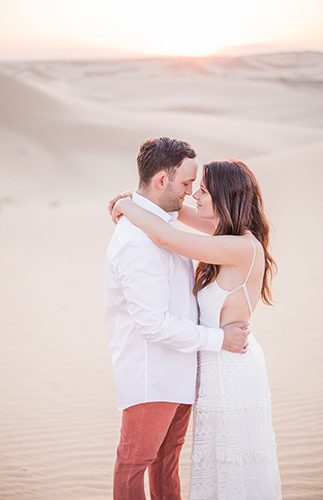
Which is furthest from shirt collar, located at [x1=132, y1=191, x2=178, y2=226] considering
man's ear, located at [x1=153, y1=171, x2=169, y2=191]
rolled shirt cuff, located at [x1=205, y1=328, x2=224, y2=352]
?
rolled shirt cuff, located at [x1=205, y1=328, x2=224, y2=352]

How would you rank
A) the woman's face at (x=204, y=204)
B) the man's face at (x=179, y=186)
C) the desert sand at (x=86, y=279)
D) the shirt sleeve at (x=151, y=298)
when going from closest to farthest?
the shirt sleeve at (x=151, y=298) < the man's face at (x=179, y=186) < the woman's face at (x=204, y=204) < the desert sand at (x=86, y=279)

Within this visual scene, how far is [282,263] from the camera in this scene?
422 inches

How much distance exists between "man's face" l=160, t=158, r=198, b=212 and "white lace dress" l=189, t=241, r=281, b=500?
56 cm

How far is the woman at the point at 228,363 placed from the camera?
2.75 m

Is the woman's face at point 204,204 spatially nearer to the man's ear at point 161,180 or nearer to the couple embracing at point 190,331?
the couple embracing at point 190,331

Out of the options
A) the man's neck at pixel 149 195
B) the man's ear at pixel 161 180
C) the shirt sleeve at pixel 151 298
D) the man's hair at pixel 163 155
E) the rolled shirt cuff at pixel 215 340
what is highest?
the man's hair at pixel 163 155

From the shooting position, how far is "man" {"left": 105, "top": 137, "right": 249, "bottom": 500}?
2594 mm

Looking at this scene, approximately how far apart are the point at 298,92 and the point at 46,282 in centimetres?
4060

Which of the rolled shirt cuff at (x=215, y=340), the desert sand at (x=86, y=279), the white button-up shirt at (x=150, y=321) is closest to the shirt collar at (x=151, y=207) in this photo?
the white button-up shirt at (x=150, y=321)

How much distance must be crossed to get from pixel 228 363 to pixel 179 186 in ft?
3.52

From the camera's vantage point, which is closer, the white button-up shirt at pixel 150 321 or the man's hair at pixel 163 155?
the white button-up shirt at pixel 150 321

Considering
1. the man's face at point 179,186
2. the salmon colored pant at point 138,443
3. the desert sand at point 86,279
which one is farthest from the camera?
the desert sand at point 86,279

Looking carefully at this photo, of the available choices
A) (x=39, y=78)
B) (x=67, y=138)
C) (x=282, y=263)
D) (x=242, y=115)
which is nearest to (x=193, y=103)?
(x=242, y=115)

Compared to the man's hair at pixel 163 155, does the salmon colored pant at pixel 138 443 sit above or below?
below
